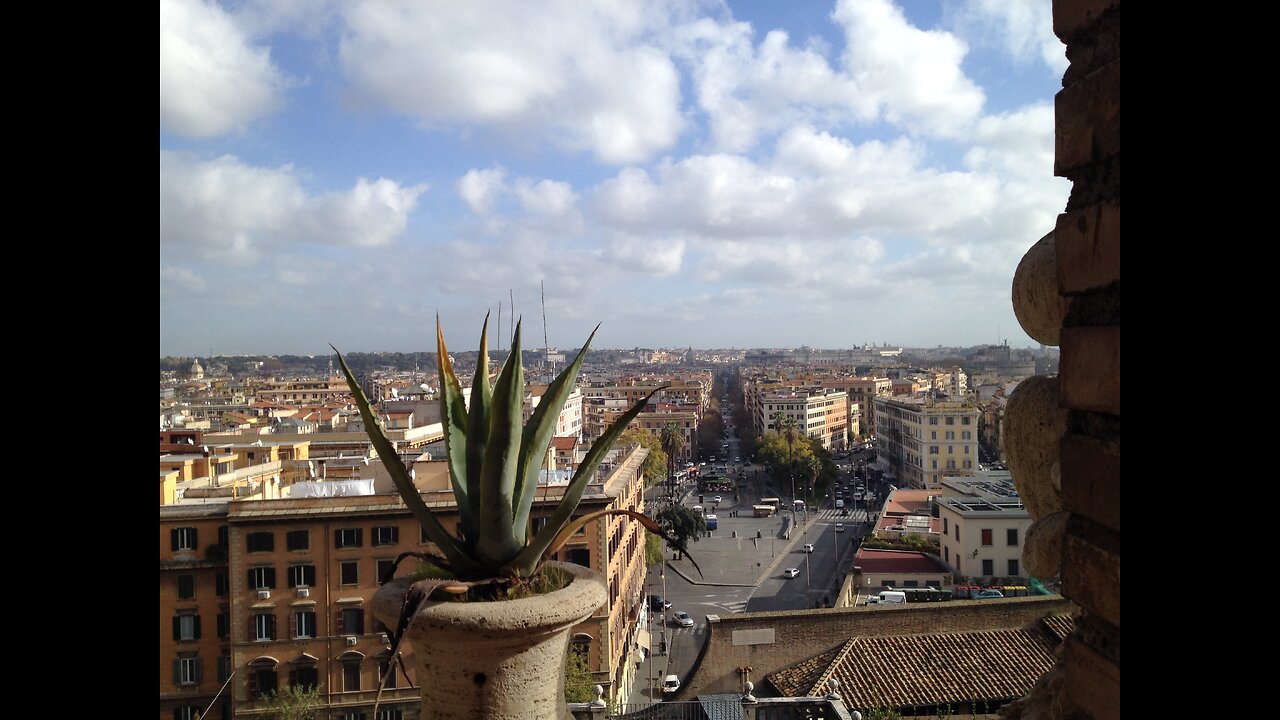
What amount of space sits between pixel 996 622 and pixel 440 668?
14529mm

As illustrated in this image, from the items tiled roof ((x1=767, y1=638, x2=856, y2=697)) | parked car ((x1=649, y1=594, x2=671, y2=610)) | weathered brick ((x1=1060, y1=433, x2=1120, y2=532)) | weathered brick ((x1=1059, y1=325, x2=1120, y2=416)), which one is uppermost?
weathered brick ((x1=1059, y1=325, x2=1120, y2=416))

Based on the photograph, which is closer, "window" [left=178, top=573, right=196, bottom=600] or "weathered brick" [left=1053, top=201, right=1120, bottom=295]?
"weathered brick" [left=1053, top=201, right=1120, bottom=295]

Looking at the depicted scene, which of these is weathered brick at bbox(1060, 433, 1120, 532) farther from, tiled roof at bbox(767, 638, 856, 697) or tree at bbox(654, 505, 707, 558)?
tree at bbox(654, 505, 707, 558)

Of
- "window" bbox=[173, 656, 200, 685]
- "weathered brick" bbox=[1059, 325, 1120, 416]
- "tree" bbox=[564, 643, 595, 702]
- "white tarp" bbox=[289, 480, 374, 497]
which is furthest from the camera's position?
"white tarp" bbox=[289, 480, 374, 497]

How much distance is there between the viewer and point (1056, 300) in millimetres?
1254

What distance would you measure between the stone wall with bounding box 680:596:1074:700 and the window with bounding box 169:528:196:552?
11753 mm

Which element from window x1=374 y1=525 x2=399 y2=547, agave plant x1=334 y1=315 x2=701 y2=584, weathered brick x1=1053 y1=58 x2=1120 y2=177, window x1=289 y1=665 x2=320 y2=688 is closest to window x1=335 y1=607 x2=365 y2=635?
window x1=289 y1=665 x2=320 y2=688

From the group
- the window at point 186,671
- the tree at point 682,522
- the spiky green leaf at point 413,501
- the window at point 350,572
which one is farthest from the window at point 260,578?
the spiky green leaf at point 413,501

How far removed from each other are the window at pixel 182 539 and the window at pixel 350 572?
3.40m

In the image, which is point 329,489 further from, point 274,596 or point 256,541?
point 274,596

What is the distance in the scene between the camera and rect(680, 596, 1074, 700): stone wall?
13688 mm
